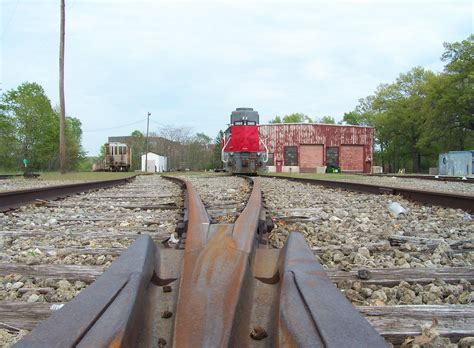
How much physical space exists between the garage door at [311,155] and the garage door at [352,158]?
7.78 feet

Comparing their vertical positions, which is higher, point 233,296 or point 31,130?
point 31,130

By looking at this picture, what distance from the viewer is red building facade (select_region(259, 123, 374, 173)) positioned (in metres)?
44.4

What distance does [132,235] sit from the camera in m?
3.40

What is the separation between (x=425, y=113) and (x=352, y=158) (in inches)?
398

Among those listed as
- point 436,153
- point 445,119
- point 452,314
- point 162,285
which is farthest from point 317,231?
point 436,153

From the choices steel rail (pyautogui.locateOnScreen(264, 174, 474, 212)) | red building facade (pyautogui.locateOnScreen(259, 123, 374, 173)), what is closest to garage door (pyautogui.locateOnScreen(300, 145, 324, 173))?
red building facade (pyautogui.locateOnScreen(259, 123, 374, 173))

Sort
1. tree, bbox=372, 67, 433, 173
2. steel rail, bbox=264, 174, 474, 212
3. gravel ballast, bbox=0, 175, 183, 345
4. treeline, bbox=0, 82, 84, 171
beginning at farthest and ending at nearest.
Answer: tree, bbox=372, 67, 433, 173
treeline, bbox=0, 82, 84, 171
steel rail, bbox=264, 174, 474, 212
gravel ballast, bbox=0, 175, 183, 345

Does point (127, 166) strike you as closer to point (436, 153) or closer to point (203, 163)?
point (203, 163)

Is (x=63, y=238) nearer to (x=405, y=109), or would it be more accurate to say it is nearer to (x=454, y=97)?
(x=454, y=97)

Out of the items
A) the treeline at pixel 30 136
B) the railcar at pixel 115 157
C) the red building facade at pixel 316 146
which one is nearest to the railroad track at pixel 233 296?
the railcar at pixel 115 157

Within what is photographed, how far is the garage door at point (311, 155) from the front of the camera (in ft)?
146

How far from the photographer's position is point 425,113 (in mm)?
47188

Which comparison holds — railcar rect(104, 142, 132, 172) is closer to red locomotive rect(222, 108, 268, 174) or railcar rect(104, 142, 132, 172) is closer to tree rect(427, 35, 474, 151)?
red locomotive rect(222, 108, 268, 174)

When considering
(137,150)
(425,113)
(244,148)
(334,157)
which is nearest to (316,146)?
(334,157)
